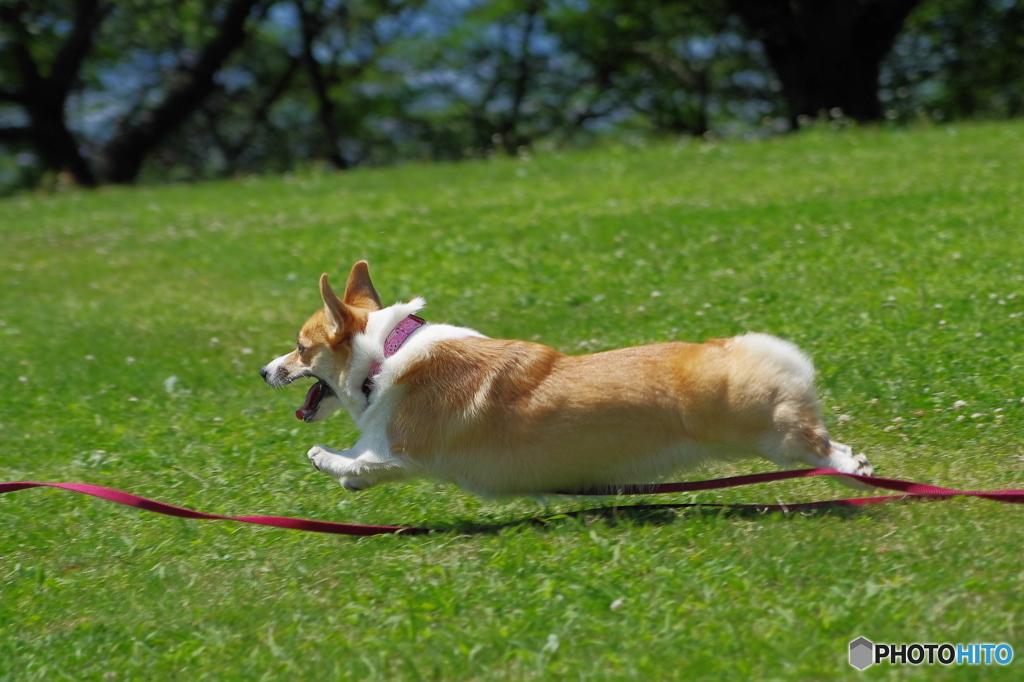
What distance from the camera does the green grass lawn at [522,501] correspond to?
402 cm

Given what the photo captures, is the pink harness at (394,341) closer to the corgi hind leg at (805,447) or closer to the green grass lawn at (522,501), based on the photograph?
the green grass lawn at (522,501)

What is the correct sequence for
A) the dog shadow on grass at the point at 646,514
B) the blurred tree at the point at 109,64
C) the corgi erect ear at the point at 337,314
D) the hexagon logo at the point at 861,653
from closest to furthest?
the hexagon logo at the point at 861,653
the dog shadow on grass at the point at 646,514
the corgi erect ear at the point at 337,314
the blurred tree at the point at 109,64

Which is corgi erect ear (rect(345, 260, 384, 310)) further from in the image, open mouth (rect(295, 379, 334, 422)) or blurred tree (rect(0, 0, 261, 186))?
blurred tree (rect(0, 0, 261, 186))

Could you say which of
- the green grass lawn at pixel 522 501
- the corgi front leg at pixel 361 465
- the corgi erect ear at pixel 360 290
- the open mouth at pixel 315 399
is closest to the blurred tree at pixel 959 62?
the green grass lawn at pixel 522 501

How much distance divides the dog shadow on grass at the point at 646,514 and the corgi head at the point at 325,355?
2.85 feet

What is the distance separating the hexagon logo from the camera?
3.61 m

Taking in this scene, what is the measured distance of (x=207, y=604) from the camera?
4625 mm

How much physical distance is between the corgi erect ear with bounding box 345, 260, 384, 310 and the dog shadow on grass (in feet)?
4.16

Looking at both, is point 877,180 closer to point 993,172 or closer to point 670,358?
point 993,172

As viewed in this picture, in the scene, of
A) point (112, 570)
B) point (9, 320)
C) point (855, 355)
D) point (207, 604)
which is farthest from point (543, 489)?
point (9, 320)

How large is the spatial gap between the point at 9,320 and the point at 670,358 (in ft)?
28.1

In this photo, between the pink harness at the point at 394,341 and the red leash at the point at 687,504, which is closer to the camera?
the red leash at the point at 687,504

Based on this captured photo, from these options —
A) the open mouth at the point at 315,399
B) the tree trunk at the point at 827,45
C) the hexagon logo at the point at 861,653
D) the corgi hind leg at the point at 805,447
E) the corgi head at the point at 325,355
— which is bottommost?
the hexagon logo at the point at 861,653

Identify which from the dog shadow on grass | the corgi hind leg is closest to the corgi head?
the dog shadow on grass
